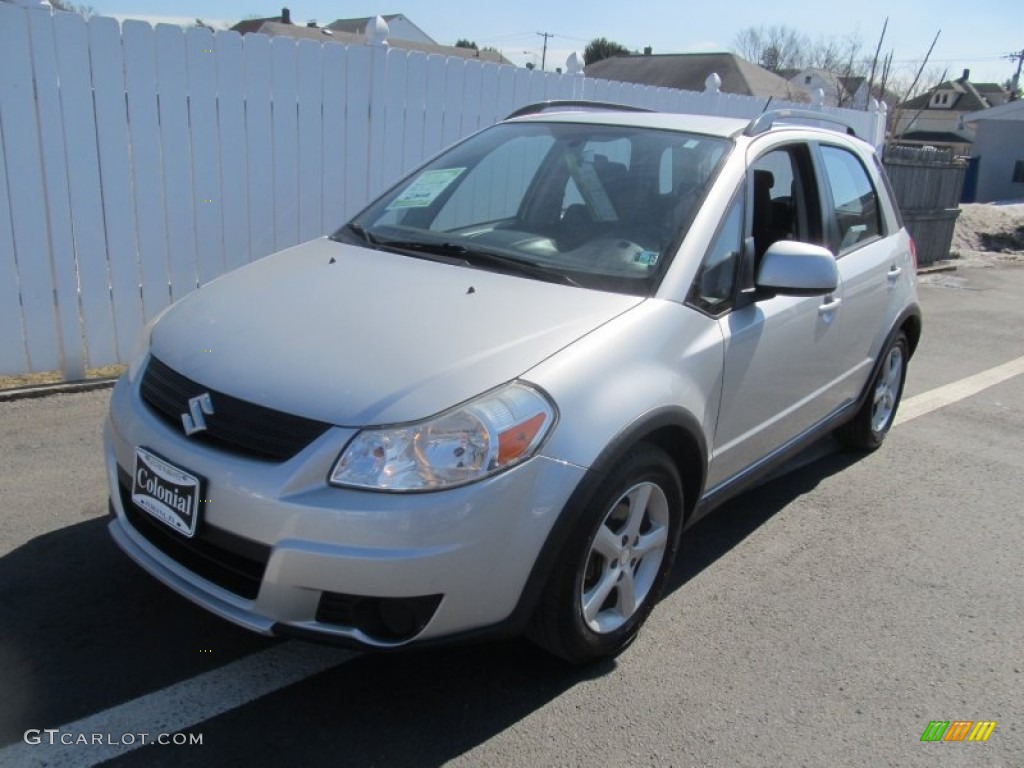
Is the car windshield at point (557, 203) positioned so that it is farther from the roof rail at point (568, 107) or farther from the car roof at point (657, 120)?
the roof rail at point (568, 107)

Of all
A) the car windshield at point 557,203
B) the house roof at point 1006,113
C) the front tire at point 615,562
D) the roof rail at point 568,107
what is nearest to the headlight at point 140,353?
the car windshield at point 557,203

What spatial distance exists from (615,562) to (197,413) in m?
1.41

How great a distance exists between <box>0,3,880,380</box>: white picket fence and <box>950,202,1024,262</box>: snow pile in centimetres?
1305

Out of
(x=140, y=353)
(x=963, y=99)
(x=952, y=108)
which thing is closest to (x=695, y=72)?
(x=952, y=108)

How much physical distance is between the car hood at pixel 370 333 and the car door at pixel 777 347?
628mm

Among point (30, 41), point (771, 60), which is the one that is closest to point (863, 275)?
point (30, 41)

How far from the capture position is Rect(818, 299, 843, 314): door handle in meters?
3.87

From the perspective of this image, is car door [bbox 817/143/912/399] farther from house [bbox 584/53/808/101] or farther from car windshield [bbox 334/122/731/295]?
house [bbox 584/53/808/101]

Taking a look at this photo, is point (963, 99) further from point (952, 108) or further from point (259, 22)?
point (259, 22)

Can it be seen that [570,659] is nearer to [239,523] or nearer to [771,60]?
[239,523]

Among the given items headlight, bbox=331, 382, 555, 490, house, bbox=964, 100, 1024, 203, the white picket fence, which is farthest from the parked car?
house, bbox=964, 100, 1024, 203

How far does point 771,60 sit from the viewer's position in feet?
220

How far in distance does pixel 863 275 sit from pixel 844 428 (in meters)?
1.12

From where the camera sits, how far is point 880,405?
5.21 meters
